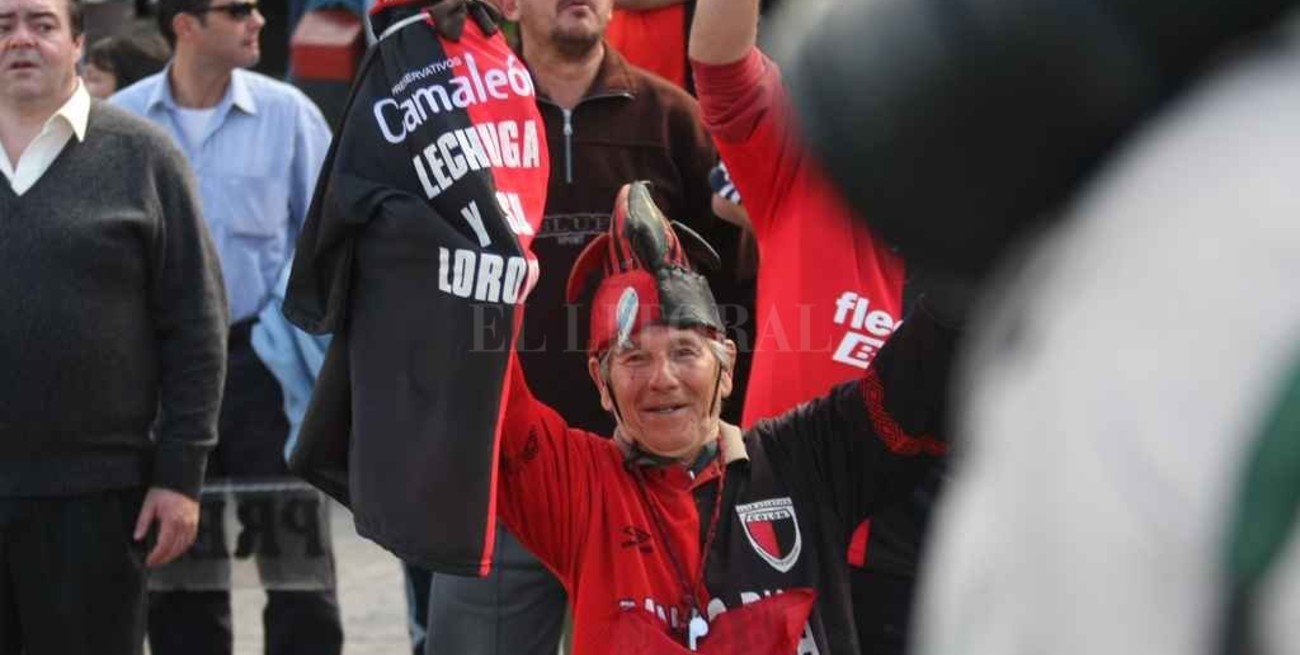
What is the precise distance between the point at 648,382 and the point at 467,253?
0.38 meters

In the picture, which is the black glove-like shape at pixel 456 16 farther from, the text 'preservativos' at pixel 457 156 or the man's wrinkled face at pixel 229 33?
the man's wrinkled face at pixel 229 33

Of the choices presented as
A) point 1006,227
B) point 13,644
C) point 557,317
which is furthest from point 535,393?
point 1006,227

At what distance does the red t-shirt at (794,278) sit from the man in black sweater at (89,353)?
1.39 metres

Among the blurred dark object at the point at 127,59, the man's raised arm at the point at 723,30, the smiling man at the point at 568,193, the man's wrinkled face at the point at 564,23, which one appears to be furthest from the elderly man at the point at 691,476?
the blurred dark object at the point at 127,59

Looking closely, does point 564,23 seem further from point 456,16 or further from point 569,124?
point 456,16

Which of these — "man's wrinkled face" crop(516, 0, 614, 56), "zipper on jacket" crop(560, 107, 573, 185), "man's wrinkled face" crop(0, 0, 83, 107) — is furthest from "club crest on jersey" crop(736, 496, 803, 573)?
"man's wrinkled face" crop(0, 0, 83, 107)

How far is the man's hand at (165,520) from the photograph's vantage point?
200 inches

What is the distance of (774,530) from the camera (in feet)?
11.9

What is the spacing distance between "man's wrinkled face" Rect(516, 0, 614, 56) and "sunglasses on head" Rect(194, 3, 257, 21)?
168cm

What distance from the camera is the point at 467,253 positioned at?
371 cm

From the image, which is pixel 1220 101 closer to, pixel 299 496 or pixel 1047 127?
pixel 1047 127

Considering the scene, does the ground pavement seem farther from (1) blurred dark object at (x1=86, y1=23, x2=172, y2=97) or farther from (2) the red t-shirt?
(2) the red t-shirt

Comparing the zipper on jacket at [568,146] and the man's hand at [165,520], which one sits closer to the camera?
the zipper on jacket at [568,146]

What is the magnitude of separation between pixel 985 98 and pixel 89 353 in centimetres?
428
